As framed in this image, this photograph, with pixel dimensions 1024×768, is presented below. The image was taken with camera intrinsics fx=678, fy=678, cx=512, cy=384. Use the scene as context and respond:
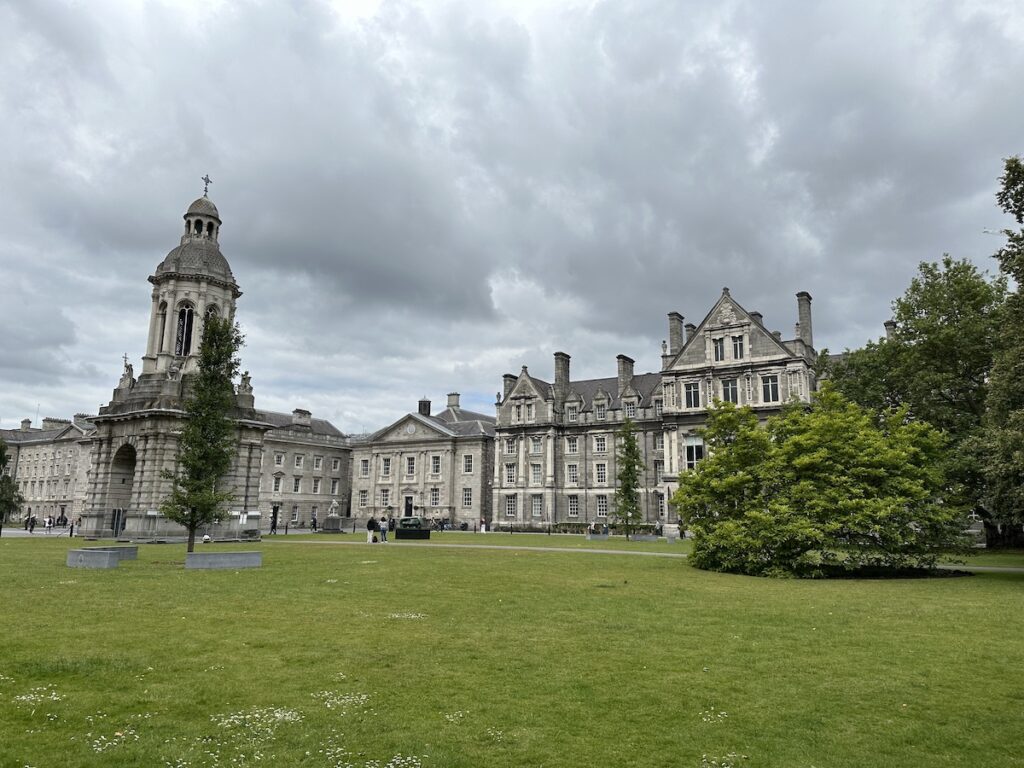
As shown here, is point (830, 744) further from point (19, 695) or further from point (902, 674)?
point (19, 695)

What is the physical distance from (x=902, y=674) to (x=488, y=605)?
8.50 metres

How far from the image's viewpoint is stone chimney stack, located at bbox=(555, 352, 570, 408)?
76.1 meters

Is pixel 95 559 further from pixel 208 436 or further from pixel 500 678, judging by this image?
pixel 500 678

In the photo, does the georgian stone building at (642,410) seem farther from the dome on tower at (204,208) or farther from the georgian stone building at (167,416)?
the dome on tower at (204,208)

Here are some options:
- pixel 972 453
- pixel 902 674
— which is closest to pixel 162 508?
pixel 902 674

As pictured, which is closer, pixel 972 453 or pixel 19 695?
pixel 19 695

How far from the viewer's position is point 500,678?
936 cm

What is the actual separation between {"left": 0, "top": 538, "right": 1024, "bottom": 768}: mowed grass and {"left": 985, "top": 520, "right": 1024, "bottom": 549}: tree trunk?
29.5m

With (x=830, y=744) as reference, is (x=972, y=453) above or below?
above

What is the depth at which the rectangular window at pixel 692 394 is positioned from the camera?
61250 millimetres

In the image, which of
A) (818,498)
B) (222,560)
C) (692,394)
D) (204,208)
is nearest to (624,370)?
(692,394)

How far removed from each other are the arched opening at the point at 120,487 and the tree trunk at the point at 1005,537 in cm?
5382

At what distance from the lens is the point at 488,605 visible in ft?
51.2

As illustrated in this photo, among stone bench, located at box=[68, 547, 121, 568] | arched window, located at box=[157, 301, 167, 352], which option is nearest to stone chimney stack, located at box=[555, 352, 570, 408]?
arched window, located at box=[157, 301, 167, 352]
